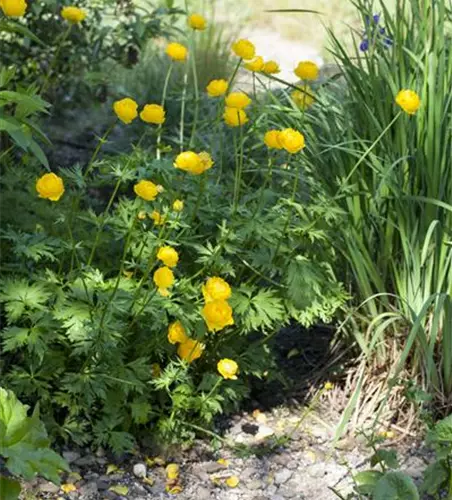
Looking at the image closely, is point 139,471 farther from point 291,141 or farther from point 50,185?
point 291,141

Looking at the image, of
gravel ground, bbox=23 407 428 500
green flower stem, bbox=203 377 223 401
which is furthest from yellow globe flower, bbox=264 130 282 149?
gravel ground, bbox=23 407 428 500

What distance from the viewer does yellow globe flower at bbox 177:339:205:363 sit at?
2742 millimetres

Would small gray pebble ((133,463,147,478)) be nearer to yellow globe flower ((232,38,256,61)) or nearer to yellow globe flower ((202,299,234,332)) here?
yellow globe flower ((202,299,234,332))

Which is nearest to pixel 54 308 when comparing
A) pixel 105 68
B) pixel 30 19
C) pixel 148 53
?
pixel 30 19

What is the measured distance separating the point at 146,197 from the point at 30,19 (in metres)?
2.14

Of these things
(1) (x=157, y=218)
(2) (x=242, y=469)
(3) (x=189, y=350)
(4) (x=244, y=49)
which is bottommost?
(2) (x=242, y=469)

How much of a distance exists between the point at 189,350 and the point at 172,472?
36 centimetres

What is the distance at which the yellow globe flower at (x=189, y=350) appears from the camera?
2742mm

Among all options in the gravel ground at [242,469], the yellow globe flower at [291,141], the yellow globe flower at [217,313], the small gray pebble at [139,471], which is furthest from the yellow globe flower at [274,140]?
the small gray pebble at [139,471]

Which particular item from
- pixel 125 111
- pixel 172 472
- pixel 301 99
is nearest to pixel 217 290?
pixel 125 111

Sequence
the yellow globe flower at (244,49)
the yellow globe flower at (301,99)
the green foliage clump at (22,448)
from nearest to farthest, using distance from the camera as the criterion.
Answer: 1. the green foliage clump at (22,448)
2. the yellow globe flower at (244,49)
3. the yellow globe flower at (301,99)

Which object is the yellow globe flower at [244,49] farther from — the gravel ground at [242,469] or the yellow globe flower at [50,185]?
the gravel ground at [242,469]

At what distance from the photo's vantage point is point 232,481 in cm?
284

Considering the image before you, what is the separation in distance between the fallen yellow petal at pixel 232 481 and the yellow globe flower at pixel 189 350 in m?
0.37
